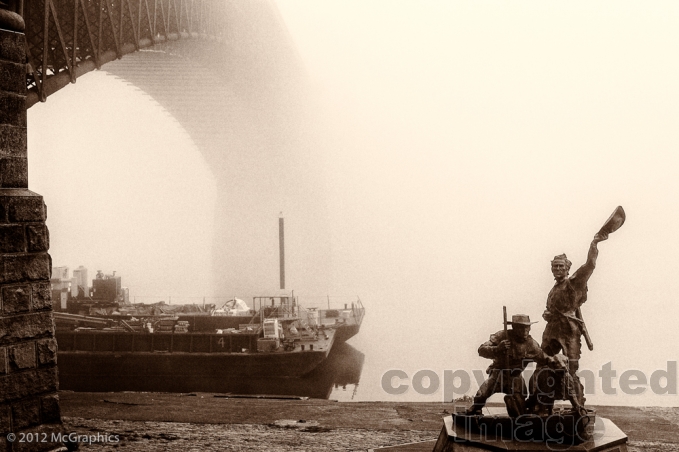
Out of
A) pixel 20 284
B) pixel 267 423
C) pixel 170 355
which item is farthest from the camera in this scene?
pixel 170 355

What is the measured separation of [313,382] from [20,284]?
22526 mm

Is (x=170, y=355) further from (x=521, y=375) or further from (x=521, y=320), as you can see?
(x=521, y=320)

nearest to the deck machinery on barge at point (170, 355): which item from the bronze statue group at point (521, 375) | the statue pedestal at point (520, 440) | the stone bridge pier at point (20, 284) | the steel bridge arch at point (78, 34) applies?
the steel bridge arch at point (78, 34)

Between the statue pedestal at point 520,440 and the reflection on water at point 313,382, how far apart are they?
69.3 ft

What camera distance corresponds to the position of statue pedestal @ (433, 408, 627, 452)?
666 centimetres

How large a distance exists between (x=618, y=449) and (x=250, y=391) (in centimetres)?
2221

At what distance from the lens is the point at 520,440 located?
6.79 meters

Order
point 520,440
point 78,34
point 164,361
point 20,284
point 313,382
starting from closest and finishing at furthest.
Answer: point 520,440, point 20,284, point 78,34, point 164,361, point 313,382

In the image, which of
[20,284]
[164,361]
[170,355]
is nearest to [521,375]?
[20,284]

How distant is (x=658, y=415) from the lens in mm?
12273

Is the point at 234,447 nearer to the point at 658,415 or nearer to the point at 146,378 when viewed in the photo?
the point at 658,415

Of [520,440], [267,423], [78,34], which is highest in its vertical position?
[78,34]

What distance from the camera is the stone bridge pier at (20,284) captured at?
23.5ft

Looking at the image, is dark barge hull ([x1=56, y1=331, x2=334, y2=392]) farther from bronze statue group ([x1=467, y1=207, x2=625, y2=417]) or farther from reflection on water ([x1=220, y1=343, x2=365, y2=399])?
bronze statue group ([x1=467, y1=207, x2=625, y2=417])
